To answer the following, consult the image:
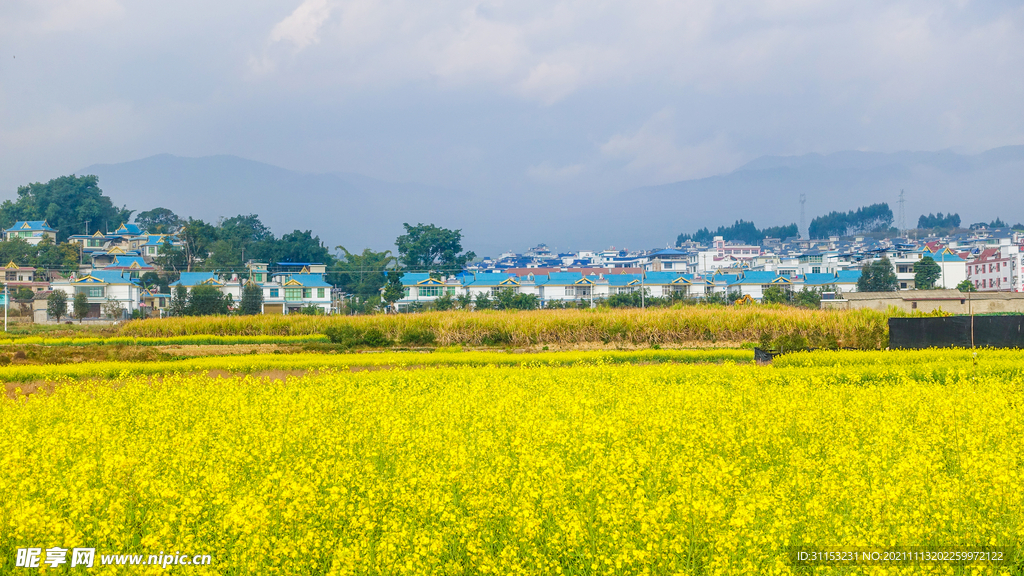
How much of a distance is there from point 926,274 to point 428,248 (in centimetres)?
4602

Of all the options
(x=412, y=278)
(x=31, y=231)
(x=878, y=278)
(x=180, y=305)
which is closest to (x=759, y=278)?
(x=878, y=278)

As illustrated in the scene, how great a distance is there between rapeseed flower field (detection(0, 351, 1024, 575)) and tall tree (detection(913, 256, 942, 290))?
6186 centimetres

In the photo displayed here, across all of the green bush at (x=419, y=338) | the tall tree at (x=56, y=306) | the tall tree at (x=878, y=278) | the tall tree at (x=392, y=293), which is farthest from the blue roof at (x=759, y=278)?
the tall tree at (x=56, y=306)

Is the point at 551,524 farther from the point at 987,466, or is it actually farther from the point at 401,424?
the point at 987,466

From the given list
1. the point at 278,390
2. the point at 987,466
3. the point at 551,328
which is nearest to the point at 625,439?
the point at 987,466

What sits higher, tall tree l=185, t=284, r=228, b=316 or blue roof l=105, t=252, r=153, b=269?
blue roof l=105, t=252, r=153, b=269

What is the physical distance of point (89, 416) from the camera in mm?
8516

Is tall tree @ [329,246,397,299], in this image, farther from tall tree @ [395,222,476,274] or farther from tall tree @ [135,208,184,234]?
tall tree @ [135,208,184,234]

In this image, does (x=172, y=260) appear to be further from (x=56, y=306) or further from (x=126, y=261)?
(x=56, y=306)

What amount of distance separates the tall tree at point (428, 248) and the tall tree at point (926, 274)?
41592 millimetres

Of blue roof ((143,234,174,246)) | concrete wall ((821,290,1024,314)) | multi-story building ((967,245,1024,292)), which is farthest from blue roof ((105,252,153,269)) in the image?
multi-story building ((967,245,1024,292))

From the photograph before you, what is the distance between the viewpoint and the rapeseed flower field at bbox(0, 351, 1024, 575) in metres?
4.64

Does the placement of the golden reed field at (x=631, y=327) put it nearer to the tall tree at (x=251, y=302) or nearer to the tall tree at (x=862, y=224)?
the tall tree at (x=251, y=302)

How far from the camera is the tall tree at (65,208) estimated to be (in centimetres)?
10119
